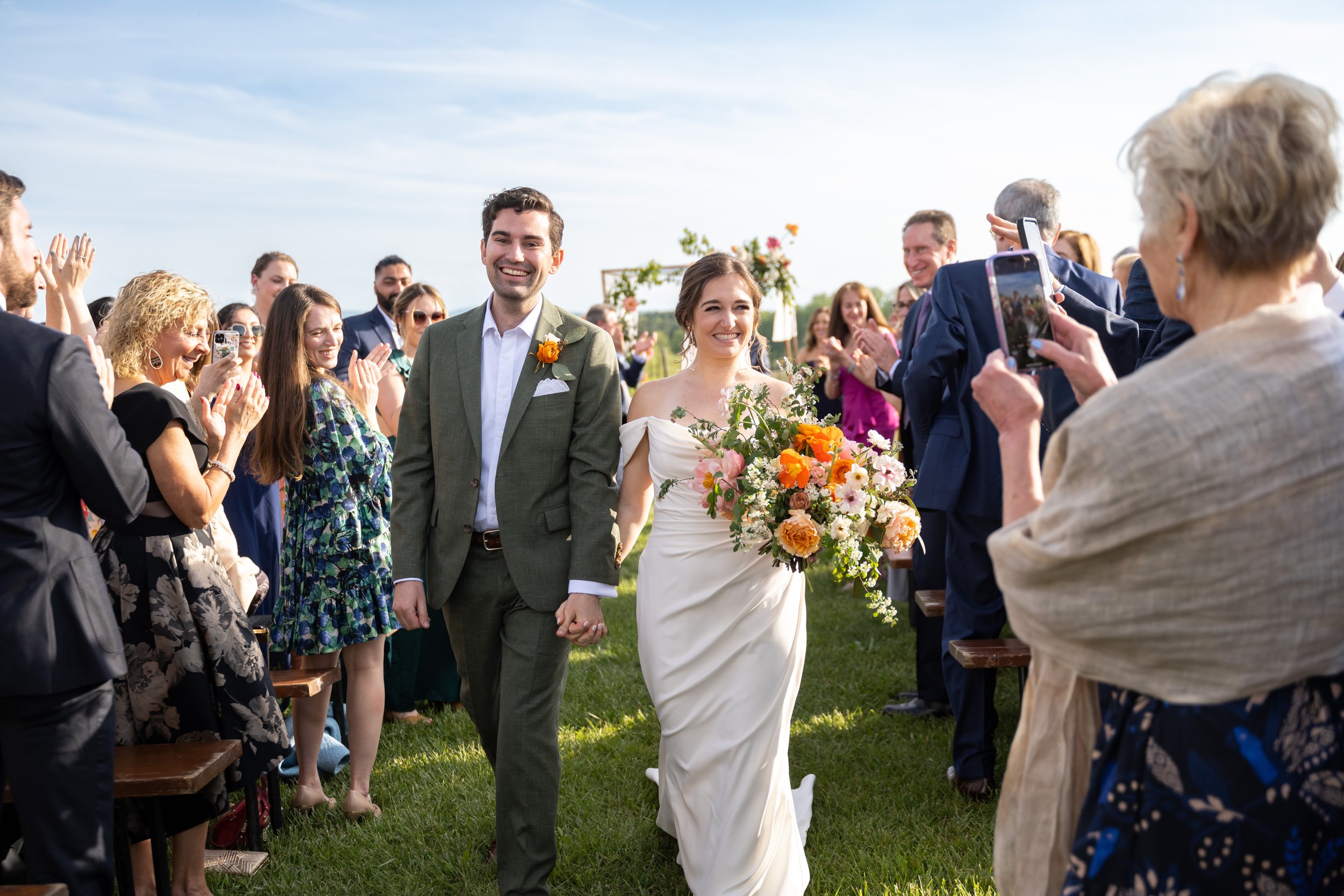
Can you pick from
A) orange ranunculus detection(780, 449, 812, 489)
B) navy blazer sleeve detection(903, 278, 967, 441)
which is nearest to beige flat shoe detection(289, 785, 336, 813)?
orange ranunculus detection(780, 449, 812, 489)

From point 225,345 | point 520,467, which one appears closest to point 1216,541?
point 520,467

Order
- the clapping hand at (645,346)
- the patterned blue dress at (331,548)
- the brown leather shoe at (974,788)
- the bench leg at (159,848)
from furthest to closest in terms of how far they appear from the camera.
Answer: the clapping hand at (645,346) → the patterned blue dress at (331,548) → the brown leather shoe at (974,788) → the bench leg at (159,848)

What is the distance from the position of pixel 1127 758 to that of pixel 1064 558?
47 cm

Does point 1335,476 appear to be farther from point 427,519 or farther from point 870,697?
point 870,697

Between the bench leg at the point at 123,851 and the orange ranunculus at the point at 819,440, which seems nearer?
the bench leg at the point at 123,851

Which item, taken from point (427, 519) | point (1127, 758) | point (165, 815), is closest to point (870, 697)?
point (427, 519)

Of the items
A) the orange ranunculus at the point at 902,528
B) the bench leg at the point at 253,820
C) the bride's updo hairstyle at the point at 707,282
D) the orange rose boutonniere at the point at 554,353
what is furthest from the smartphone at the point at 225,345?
the orange ranunculus at the point at 902,528

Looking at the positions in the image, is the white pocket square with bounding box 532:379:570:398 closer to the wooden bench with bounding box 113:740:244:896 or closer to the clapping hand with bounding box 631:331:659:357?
the wooden bench with bounding box 113:740:244:896

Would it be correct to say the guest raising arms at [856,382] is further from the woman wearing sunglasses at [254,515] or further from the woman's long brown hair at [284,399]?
the woman's long brown hair at [284,399]

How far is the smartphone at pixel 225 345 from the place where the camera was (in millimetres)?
4562

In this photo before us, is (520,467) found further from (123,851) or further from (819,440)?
(123,851)

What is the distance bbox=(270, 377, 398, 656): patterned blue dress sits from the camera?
507 cm

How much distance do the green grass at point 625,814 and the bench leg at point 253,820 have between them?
10 cm

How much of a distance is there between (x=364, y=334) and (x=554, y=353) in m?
4.23
